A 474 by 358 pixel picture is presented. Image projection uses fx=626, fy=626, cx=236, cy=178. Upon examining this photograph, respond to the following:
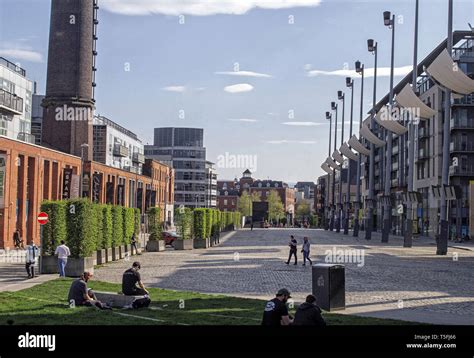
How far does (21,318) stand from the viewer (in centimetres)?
1448

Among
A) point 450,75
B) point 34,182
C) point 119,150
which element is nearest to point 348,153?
point 119,150

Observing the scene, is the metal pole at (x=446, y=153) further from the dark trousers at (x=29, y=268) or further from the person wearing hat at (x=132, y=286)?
the person wearing hat at (x=132, y=286)

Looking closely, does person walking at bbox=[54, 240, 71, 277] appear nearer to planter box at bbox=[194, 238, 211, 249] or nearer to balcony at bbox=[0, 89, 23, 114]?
planter box at bbox=[194, 238, 211, 249]

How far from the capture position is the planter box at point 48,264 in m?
26.6

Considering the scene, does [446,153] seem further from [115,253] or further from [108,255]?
[108,255]

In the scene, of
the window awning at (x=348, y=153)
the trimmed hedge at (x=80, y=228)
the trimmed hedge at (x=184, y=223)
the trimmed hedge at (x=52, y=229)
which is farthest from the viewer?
the window awning at (x=348, y=153)

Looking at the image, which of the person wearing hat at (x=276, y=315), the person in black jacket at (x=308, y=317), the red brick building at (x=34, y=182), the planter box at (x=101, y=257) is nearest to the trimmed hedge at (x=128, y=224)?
the planter box at (x=101, y=257)

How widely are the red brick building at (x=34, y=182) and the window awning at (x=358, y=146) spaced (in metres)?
29.7

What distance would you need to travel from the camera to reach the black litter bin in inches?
681

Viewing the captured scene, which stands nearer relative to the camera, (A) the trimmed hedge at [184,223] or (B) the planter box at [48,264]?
(B) the planter box at [48,264]
